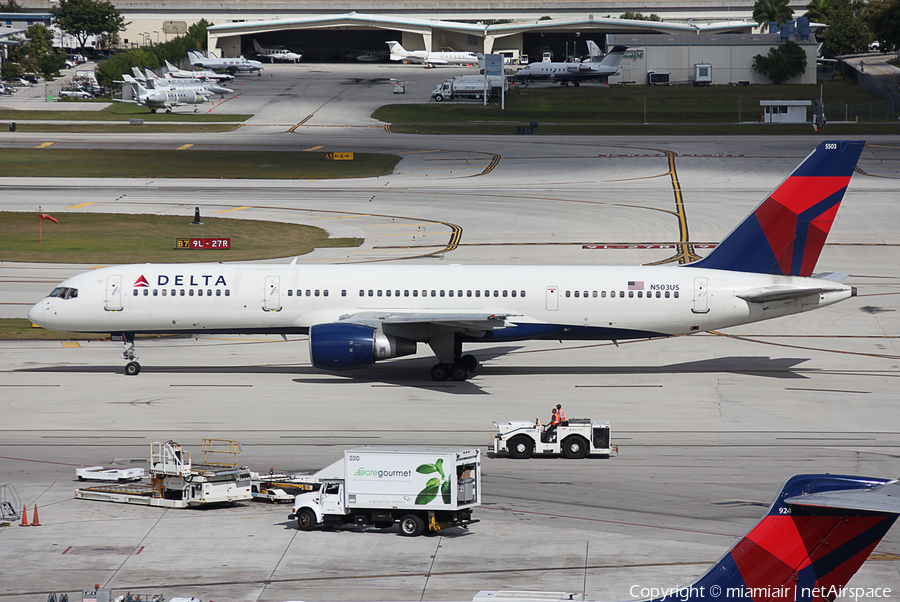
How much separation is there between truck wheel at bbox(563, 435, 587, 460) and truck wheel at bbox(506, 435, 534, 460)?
1.09 meters

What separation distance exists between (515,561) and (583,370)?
73.1 ft

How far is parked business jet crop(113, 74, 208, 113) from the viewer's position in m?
136

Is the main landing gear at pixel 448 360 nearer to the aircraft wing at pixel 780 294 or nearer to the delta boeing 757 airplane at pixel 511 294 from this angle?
the delta boeing 757 airplane at pixel 511 294

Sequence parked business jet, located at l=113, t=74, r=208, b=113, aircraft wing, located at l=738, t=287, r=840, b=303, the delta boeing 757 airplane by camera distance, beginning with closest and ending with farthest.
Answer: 1. aircraft wing, located at l=738, t=287, r=840, b=303
2. the delta boeing 757 airplane
3. parked business jet, located at l=113, t=74, r=208, b=113

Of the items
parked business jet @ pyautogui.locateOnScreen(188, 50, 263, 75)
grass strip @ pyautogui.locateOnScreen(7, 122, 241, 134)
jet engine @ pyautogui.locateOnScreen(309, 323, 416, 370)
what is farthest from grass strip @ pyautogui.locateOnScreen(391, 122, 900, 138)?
jet engine @ pyautogui.locateOnScreen(309, 323, 416, 370)

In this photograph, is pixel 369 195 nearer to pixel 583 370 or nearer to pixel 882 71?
pixel 583 370

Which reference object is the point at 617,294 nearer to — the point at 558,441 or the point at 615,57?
the point at 558,441

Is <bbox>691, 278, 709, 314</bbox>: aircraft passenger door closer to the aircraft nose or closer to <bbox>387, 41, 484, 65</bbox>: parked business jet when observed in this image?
the aircraft nose

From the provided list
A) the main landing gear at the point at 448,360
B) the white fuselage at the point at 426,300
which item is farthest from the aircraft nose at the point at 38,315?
the main landing gear at the point at 448,360

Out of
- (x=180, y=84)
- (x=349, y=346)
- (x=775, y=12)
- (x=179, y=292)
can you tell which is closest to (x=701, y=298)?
(x=349, y=346)

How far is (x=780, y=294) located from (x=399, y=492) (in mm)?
22077

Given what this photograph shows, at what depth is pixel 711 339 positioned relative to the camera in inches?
1951

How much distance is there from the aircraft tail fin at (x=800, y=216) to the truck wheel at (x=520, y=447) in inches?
585

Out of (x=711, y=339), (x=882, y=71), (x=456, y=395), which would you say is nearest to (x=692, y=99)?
(x=882, y=71)
